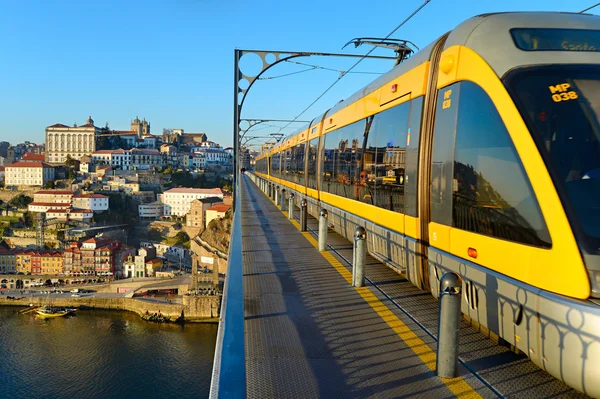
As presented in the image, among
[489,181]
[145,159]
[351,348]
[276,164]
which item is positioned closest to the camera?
[489,181]

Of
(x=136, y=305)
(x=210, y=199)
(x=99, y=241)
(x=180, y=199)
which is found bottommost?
(x=136, y=305)

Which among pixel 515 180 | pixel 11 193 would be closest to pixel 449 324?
pixel 515 180

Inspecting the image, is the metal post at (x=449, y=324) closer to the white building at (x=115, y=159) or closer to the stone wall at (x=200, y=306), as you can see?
the stone wall at (x=200, y=306)

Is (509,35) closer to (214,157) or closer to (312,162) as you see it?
(312,162)

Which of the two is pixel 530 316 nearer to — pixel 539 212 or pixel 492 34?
pixel 539 212

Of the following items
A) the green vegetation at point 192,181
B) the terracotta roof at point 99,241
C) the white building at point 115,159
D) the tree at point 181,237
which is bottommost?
the tree at point 181,237

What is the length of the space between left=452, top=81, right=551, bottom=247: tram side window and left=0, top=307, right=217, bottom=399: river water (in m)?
35.9

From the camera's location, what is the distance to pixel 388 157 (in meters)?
6.81

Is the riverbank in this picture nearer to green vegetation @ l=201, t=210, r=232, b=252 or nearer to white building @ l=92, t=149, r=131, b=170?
green vegetation @ l=201, t=210, r=232, b=252

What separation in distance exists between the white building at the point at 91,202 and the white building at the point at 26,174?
2055 cm

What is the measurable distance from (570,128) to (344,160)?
687cm

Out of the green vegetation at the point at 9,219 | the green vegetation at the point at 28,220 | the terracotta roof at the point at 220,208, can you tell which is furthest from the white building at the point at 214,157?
the terracotta roof at the point at 220,208

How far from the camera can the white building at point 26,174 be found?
110 meters

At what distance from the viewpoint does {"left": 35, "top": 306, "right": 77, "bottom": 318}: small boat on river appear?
5628 centimetres
